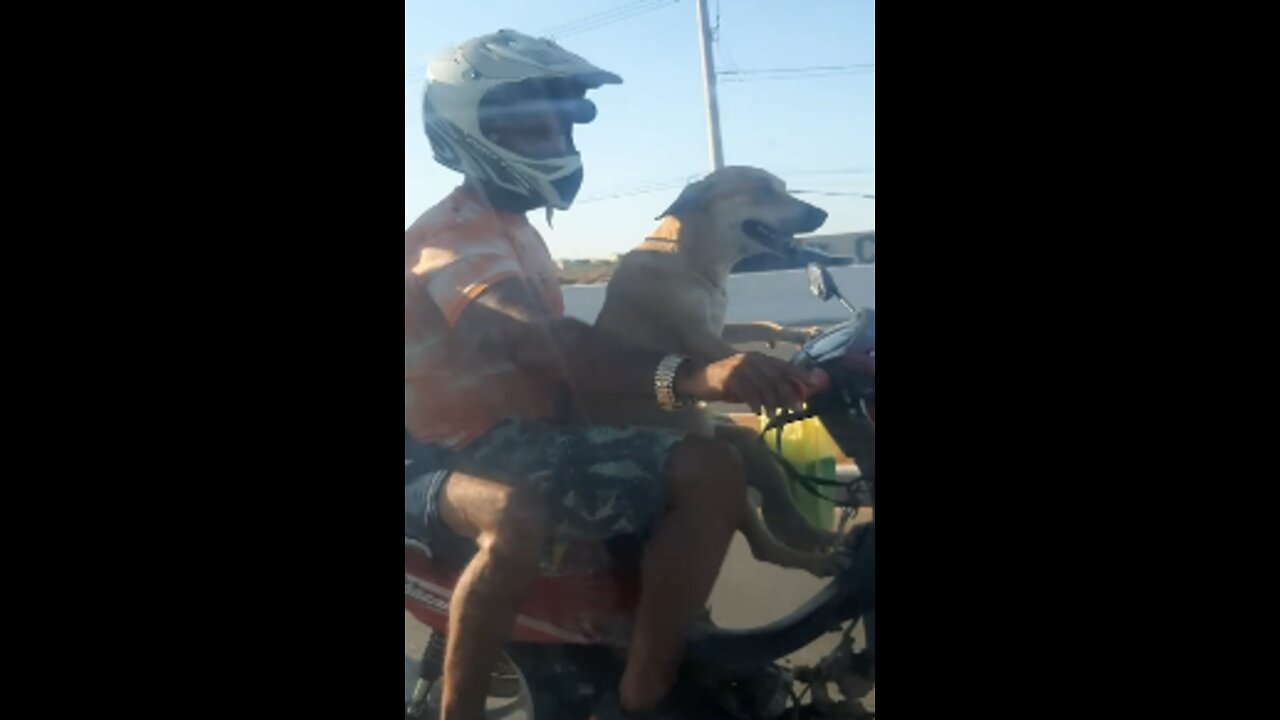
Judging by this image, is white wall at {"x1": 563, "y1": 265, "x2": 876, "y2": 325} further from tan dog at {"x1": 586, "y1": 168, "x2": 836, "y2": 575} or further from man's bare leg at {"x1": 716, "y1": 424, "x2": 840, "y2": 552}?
man's bare leg at {"x1": 716, "y1": 424, "x2": 840, "y2": 552}

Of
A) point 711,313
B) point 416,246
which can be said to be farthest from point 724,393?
point 416,246

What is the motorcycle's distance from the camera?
1.42 meters

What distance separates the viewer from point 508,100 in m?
1.47

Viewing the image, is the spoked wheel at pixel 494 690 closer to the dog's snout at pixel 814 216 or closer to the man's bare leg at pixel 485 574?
A: the man's bare leg at pixel 485 574

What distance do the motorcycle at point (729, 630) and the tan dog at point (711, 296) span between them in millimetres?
57

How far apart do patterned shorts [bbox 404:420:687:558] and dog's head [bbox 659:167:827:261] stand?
0.30 metres

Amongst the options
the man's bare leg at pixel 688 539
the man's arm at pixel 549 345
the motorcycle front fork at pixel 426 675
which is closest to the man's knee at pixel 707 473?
the man's bare leg at pixel 688 539

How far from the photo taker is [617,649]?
1.48 metres

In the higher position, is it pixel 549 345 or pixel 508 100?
pixel 508 100

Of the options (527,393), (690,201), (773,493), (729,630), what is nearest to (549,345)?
(527,393)

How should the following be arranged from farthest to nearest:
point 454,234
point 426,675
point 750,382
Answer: point 426,675, point 454,234, point 750,382

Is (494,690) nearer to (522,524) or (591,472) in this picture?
(522,524)

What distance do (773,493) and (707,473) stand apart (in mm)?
111

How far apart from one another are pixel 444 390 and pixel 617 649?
49 centimetres
